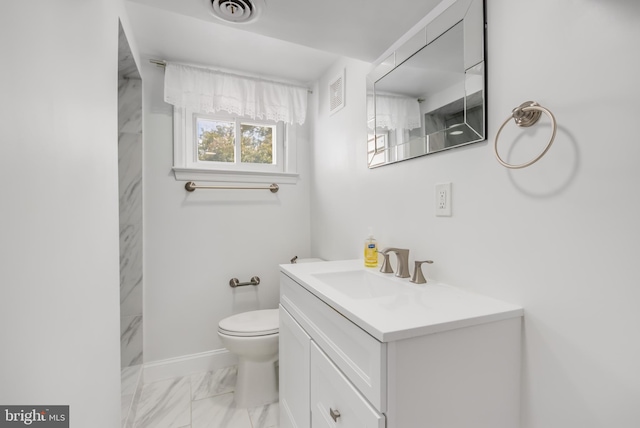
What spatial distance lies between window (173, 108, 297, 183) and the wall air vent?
486 millimetres

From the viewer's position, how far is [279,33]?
130 centimetres

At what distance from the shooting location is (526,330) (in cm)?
84

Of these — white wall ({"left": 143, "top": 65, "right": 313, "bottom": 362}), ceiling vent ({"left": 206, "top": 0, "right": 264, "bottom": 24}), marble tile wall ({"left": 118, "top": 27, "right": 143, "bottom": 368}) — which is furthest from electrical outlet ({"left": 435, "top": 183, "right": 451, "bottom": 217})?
marble tile wall ({"left": 118, "top": 27, "right": 143, "bottom": 368})

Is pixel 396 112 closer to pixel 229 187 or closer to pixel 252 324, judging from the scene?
pixel 229 187

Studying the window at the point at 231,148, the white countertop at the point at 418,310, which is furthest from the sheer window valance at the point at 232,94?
the white countertop at the point at 418,310

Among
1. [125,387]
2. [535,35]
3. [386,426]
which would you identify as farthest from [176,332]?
[535,35]

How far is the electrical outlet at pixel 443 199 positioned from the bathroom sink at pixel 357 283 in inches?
14.4

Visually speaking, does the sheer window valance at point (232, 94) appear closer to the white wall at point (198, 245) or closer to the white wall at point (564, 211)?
the white wall at point (198, 245)

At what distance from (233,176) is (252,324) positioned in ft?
3.53

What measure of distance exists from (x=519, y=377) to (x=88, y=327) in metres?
1.29

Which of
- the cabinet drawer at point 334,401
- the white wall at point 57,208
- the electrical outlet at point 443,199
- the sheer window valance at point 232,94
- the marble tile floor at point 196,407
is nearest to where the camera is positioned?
the white wall at point 57,208

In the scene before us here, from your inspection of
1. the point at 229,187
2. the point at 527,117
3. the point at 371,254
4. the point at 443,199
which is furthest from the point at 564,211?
the point at 229,187

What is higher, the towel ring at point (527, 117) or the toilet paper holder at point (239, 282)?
the towel ring at point (527, 117)

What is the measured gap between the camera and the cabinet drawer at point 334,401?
0.76 meters
